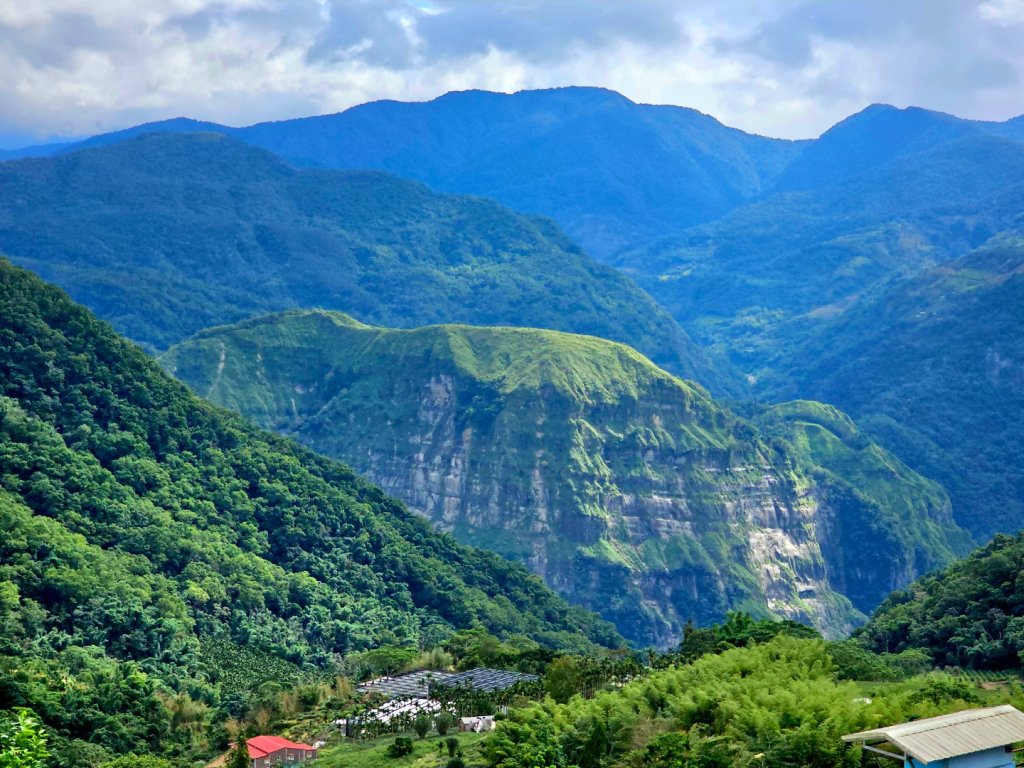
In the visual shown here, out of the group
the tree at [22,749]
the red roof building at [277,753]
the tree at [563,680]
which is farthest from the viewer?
the tree at [563,680]

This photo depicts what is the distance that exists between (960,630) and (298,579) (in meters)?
72.9

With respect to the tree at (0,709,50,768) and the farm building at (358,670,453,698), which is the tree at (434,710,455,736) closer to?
the farm building at (358,670,453,698)

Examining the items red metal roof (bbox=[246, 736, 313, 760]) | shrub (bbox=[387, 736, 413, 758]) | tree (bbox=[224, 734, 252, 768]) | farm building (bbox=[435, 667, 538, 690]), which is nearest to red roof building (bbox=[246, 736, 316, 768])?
red metal roof (bbox=[246, 736, 313, 760])

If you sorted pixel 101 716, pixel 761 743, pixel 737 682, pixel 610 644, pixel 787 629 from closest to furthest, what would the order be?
pixel 761 743 < pixel 737 682 < pixel 101 716 < pixel 787 629 < pixel 610 644

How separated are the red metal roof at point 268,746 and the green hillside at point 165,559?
8.00m

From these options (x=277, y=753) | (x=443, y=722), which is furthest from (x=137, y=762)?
(x=443, y=722)

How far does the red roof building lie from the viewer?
74750mm

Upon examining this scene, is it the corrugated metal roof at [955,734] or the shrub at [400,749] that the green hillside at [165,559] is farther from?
the corrugated metal roof at [955,734]

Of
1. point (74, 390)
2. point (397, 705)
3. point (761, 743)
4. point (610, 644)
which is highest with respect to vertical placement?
point (74, 390)

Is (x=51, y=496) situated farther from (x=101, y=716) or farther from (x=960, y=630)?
(x=960, y=630)

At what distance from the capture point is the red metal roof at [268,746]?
249ft

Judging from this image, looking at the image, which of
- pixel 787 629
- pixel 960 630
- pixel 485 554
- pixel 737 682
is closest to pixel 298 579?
pixel 485 554

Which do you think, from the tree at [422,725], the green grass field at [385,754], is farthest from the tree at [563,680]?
the tree at [422,725]

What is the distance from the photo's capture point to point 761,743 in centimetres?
5788
